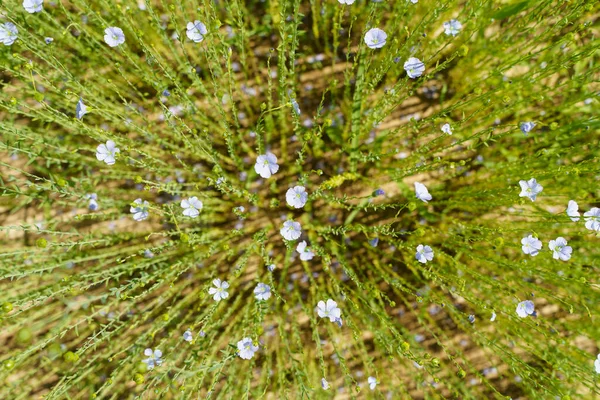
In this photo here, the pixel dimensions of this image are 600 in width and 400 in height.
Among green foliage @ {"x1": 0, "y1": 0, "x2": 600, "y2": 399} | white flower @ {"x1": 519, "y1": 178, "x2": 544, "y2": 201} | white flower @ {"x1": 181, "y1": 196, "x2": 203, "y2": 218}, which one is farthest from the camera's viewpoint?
green foliage @ {"x1": 0, "y1": 0, "x2": 600, "y2": 399}

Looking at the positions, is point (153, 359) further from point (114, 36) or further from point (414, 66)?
point (414, 66)

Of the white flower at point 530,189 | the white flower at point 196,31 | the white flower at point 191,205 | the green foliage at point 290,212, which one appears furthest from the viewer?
the green foliage at point 290,212

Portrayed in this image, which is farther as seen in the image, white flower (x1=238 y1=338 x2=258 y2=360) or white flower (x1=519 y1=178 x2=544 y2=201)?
white flower (x1=238 y1=338 x2=258 y2=360)

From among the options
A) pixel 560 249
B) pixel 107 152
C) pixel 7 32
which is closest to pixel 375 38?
pixel 560 249

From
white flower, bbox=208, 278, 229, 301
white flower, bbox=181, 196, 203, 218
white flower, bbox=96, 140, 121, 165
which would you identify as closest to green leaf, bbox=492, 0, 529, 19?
→ white flower, bbox=181, 196, 203, 218

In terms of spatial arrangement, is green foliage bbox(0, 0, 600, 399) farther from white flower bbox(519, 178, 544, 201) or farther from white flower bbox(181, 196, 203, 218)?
white flower bbox(519, 178, 544, 201)

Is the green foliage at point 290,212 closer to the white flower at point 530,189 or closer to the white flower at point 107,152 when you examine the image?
the white flower at point 107,152

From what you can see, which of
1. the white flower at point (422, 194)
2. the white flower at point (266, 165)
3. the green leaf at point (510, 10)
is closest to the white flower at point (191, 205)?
the white flower at point (266, 165)
